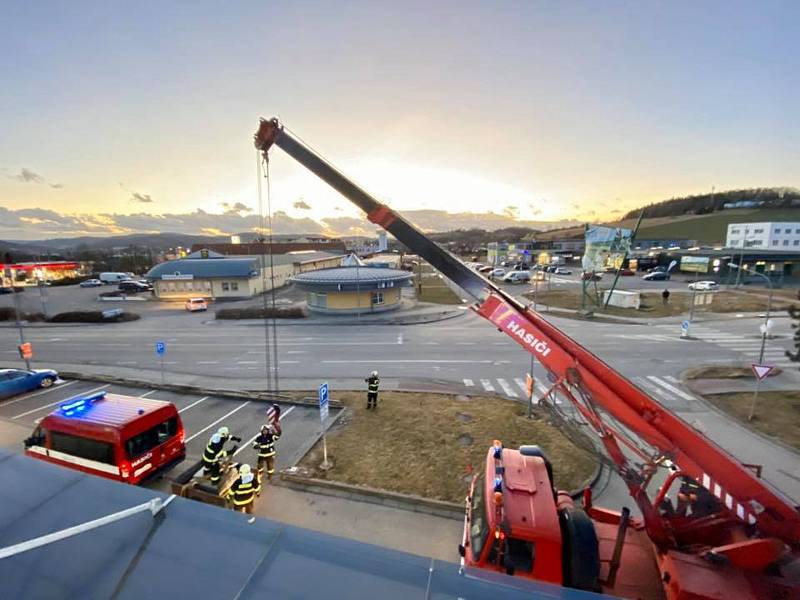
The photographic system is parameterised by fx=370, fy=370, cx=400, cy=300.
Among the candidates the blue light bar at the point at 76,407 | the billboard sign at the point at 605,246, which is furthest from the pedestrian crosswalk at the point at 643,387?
the billboard sign at the point at 605,246

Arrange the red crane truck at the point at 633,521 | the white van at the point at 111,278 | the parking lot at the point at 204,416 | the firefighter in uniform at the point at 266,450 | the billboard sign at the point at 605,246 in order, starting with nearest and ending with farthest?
1. the red crane truck at the point at 633,521
2. the firefighter in uniform at the point at 266,450
3. the parking lot at the point at 204,416
4. the billboard sign at the point at 605,246
5. the white van at the point at 111,278

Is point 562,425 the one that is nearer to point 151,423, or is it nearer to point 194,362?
point 151,423

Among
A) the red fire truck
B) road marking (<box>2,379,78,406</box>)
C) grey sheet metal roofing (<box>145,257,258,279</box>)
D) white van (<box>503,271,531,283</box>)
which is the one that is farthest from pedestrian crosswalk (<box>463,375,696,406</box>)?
white van (<box>503,271,531,283</box>)

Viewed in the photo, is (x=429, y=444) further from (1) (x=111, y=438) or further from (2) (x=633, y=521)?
(1) (x=111, y=438)

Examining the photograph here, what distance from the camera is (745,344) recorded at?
73.2ft

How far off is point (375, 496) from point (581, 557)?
15.7 feet

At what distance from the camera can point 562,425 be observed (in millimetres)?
7355

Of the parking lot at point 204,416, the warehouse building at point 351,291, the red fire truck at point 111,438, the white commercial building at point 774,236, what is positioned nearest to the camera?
the red fire truck at point 111,438

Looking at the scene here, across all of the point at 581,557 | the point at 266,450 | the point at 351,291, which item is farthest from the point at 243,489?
the point at 351,291

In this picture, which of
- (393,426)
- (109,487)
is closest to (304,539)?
(109,487)

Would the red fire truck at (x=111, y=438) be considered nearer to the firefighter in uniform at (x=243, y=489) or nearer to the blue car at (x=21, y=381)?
the firefighter in uniform at (x=243, y=489)

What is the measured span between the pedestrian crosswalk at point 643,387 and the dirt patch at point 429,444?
1.66 metres

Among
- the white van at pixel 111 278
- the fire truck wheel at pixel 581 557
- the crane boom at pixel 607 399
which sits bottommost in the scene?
the white van at pixel 111 278

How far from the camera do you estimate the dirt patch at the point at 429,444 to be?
9.19m
